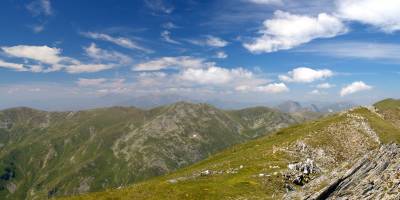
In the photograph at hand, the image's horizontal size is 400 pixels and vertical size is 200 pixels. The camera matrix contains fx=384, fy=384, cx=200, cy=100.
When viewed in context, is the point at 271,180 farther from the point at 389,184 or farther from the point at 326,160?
the point at 389,184

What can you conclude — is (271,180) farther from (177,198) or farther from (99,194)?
(99,194)

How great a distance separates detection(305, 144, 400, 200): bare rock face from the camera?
29.7 m

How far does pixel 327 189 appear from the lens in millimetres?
37188

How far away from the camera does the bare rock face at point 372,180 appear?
29.7m

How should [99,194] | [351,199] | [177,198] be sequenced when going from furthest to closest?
[99,194]
[177,198]
[351,199]

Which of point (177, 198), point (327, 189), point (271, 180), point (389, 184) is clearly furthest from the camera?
point (271, 180)

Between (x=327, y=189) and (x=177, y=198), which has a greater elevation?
(x=327, y=189)

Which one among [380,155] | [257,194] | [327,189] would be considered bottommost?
[257,194]

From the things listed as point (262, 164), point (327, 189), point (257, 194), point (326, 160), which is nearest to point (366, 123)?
point (326, 160)

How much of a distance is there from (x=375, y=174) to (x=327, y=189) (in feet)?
15.7

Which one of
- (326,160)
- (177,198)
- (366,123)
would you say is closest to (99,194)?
(177,198)

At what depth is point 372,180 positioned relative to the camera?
1296 inches

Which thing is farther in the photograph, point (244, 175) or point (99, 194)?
point (244, 175)

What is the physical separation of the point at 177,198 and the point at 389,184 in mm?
35830
